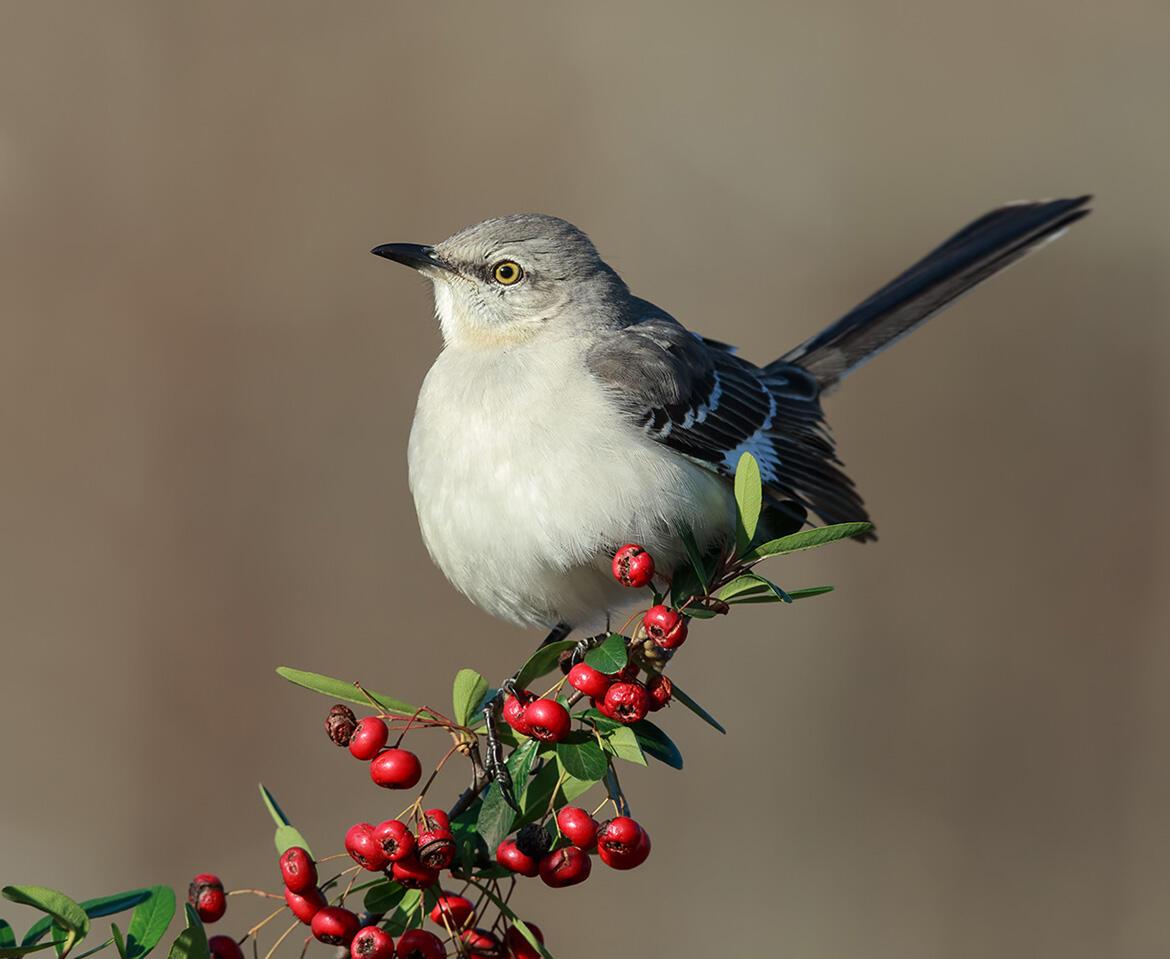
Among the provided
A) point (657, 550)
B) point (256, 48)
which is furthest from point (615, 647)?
point (256, 48)

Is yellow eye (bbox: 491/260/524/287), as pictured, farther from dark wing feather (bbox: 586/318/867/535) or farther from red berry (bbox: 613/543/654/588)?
red berry (bbox: 613/543/654/588)

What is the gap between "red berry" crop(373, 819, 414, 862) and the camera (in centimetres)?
207

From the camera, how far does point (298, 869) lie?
213cm

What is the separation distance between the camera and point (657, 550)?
3.31m

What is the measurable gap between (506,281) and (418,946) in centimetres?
223

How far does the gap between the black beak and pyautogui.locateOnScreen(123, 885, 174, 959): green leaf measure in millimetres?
2214

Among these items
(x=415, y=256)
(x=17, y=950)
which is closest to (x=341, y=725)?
(x=17, y=950)

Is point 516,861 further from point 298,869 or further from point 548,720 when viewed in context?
point 298,869

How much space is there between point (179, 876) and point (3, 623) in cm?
151

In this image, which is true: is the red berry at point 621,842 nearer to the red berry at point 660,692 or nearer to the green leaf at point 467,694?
the red berry at point 660,692

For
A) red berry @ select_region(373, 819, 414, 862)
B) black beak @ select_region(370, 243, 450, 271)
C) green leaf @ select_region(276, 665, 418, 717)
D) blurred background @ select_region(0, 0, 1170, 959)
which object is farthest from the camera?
blurred background @ select_region(0, 0, 1170, 959)

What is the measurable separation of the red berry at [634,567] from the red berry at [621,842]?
502 mm

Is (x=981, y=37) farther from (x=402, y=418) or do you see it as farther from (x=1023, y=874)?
(x=1023, y=874)

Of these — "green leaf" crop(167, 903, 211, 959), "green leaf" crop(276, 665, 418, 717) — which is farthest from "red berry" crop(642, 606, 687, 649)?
"green leaf" crop(167, 903, 211, 959)
